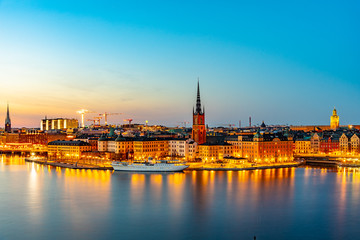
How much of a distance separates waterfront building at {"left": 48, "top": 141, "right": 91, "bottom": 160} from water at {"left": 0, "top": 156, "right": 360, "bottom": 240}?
9.88 m

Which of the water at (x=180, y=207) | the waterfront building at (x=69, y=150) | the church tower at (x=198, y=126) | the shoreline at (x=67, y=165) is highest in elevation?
the church tower at (x=198, y=126)

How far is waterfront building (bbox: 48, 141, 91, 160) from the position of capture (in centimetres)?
3097

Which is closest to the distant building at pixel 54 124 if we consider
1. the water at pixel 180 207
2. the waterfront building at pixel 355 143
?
the waterfront building at pixel 355 143

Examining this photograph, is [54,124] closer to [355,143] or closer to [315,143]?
[315,143]

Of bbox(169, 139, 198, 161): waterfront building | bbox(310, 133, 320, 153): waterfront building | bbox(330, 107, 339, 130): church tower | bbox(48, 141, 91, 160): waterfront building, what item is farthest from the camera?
bbox(330, 107, 339, 130): church tower

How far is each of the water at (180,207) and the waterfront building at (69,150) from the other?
9.88m

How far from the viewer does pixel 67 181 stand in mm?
19172

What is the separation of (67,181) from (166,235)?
32.3 feet

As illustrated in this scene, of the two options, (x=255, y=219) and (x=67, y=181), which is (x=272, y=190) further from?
(x=67, y=181)

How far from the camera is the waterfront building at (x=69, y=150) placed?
3097 centimetres

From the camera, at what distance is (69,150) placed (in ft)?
104

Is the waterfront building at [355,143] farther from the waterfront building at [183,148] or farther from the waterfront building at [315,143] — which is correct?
the waterfront building at [183,148]

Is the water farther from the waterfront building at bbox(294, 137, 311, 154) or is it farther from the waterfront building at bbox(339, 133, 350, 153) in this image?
the waterfront building at bbox(294, 137, 311, 154)

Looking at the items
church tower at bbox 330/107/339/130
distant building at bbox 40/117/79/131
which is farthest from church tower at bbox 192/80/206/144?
distant building at bbox 40/117/79/131
